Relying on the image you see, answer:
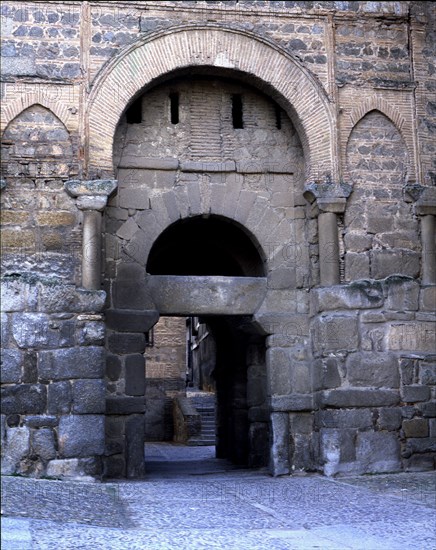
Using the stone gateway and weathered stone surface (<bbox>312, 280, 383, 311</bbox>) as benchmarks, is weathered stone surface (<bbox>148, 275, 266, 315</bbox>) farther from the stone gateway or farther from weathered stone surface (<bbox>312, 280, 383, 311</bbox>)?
weathered stone surface (<bbox>312, 280, 383, 311</bbox>)

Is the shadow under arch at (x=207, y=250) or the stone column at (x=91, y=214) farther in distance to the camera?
the shadow under arch at (x=207, y=250)

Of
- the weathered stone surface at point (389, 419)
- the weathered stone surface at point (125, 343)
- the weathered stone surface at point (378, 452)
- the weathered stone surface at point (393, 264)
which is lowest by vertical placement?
the weathered stone surface at point (378, 452)

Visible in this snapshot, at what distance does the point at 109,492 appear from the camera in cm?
755

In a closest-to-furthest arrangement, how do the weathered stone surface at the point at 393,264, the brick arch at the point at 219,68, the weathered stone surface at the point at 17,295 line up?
the weathered stone surface at the point at 17,295
the brick arch at the point at 219,68
the weathered stone surface at the point at 393,264

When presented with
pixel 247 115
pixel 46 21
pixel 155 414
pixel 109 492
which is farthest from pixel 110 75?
pixel 155 414

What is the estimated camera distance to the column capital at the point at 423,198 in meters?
9.81

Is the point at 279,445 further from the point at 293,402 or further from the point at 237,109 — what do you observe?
the point at 237,109

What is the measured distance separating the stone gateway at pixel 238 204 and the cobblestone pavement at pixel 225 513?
78 centimetres

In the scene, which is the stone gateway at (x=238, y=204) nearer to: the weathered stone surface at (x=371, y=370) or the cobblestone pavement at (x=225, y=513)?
the weathered stone surface at (x=371, y=370)

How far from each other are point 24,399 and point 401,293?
425 centimetres

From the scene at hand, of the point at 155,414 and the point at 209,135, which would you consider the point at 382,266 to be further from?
the point at 155,414

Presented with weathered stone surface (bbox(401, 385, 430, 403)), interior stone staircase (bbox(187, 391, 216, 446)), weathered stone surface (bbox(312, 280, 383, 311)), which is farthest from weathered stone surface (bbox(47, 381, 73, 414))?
interior stone staircase (bbox(187, 391, 216, 446))

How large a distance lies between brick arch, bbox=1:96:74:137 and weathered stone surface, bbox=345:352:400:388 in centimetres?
401

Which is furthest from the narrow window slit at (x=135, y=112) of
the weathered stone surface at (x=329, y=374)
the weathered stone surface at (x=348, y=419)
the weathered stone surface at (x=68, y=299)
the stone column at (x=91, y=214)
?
the weathered stone surface at (x=348, y=419)
